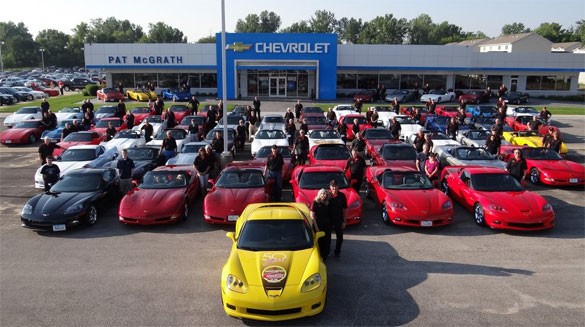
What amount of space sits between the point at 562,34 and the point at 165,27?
11091 centimetres

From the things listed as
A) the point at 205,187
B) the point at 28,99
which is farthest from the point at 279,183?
the point at 28,99

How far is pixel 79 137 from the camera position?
18672 millimetres

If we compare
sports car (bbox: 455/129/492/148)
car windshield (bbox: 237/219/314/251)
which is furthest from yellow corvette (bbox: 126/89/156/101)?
car windshield (bbox: 237/219/314/251)

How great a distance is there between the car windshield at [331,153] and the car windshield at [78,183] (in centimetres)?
671

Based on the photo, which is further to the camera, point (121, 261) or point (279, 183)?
point (279, 183)

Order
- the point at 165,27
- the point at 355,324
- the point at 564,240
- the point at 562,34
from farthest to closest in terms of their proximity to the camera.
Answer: the point at 165,27, the point at 562,34, the point at 564,240, the point at 355,324

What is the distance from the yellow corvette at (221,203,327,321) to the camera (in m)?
6.15

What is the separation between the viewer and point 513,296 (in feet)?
23.6

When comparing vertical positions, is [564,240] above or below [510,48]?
below

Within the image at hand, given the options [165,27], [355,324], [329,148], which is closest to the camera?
[355,324]

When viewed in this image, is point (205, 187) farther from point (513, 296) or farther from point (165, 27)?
point (165, 27)

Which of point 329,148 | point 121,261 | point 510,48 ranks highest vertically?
point 510,48

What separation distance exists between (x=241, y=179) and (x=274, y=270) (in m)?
5.45

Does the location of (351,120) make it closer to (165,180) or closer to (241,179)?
(241,179)
